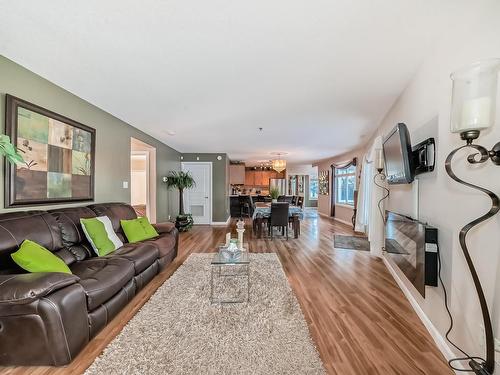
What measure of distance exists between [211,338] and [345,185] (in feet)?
24.5

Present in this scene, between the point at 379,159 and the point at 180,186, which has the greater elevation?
the point at 379,159

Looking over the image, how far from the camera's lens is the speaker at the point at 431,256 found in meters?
1.78

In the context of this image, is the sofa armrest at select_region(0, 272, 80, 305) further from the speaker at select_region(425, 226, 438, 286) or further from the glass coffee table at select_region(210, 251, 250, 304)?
the speaker at select_region(425, 226, 438, 286)

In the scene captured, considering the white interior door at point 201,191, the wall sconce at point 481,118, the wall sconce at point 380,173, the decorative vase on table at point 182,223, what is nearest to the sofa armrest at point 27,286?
the wall sconce at point 481,118

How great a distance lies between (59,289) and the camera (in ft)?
5.01

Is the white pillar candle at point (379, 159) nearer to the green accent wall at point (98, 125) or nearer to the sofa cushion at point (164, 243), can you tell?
the sofa cushion at point (164, 243)

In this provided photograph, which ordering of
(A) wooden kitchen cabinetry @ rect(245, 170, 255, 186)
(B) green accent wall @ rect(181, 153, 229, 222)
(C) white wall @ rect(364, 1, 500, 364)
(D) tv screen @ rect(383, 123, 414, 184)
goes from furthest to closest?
(A) wooden kitchen cabinetry @ rect(245, 170, 255, 186)
(B) green accent wall @ rect(181, 153, 229, 222)
(D) tv screen @ rect(383, 123, 414, 184)
(C) white wall @ rect(364, 1, 500, 364)

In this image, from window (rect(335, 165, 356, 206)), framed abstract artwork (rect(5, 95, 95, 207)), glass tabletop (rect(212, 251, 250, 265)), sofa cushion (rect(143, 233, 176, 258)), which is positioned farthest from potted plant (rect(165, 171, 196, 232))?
window (rect(335, 165, 356, 206))

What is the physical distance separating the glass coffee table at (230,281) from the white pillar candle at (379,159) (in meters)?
2.53

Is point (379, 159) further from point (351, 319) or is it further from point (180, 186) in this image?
point (180, 186)

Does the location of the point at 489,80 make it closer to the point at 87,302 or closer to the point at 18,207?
the point at 87,302

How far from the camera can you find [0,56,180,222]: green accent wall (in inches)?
84.9

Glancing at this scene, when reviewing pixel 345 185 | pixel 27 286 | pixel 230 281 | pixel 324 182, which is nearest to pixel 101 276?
pixel 27 286

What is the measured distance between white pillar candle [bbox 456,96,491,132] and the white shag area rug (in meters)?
1.68
